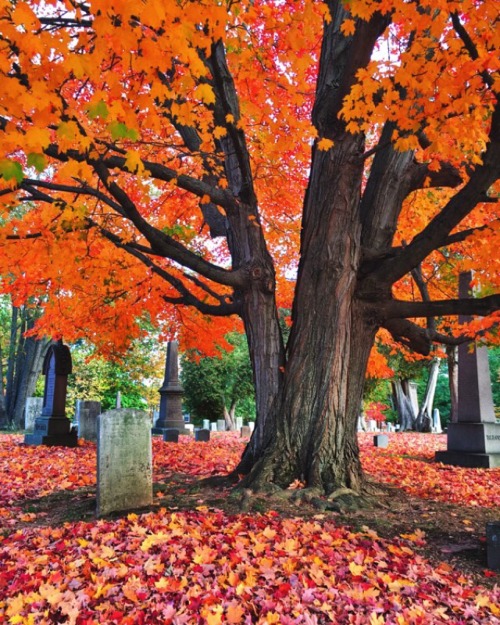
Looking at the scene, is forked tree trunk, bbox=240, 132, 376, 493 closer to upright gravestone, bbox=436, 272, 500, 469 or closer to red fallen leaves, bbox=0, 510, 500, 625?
red fallen leaves, bbox=0, 510, 500, 625

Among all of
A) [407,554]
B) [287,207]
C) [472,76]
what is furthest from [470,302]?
[287,207]

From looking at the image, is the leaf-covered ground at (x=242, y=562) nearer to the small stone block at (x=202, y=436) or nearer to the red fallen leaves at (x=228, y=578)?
the red fallen leaves at (x=228, y=578)

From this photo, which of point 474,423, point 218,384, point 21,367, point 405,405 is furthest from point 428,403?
point 21,367

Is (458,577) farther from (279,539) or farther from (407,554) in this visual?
(279,539)

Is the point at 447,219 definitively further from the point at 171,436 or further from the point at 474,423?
the point at 171,436

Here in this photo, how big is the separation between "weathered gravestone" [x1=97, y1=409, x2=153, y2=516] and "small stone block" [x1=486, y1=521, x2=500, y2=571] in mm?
3394

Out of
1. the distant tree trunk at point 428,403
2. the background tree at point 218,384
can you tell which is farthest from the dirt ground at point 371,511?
the background tree at point 218,384

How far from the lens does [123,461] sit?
5383 mm

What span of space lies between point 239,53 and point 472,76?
9.20 feet

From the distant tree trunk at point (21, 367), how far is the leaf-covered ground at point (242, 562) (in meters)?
16.7

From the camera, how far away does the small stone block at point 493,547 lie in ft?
12.5

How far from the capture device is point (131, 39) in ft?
12.4

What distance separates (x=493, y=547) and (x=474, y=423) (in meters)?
6.68

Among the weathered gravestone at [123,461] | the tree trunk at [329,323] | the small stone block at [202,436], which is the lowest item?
the small stone block at [202,436]
